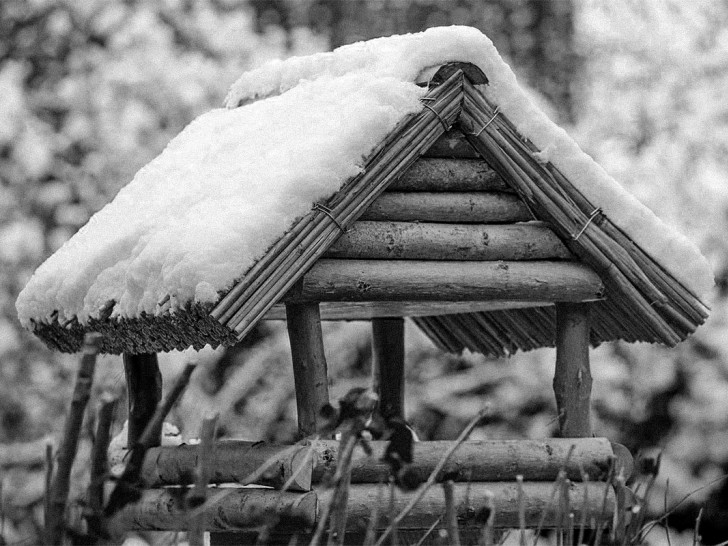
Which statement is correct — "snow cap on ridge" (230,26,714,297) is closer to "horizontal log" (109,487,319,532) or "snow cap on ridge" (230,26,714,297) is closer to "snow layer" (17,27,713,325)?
"snow layer" (17,27,713,325)

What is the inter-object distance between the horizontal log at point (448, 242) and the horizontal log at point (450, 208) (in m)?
0.02

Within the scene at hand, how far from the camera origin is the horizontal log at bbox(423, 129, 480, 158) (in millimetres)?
2836

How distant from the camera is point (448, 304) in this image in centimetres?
332

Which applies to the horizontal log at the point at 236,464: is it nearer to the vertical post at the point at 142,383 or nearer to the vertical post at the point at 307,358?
the vertical post at the point at 307,358

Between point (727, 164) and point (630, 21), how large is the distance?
1.17 meters

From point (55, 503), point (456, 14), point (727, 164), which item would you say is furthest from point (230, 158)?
point (456, 14)

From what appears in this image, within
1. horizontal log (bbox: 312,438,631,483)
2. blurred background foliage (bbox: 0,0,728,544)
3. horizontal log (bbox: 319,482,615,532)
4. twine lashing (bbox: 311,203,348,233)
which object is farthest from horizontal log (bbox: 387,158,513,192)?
blurred background foliage (bbox: 0,0,728,544)

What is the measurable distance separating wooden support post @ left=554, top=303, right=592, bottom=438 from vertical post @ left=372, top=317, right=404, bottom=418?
3.34 ft

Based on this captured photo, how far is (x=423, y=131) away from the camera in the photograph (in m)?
2.71

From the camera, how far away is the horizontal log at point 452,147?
2836 millimetres

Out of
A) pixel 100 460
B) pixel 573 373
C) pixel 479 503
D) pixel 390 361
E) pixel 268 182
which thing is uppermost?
pixel 268 182

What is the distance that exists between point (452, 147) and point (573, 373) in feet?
2.36

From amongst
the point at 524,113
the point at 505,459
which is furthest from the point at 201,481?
the point at 524,113

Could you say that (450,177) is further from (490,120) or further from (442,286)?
(442,286)
